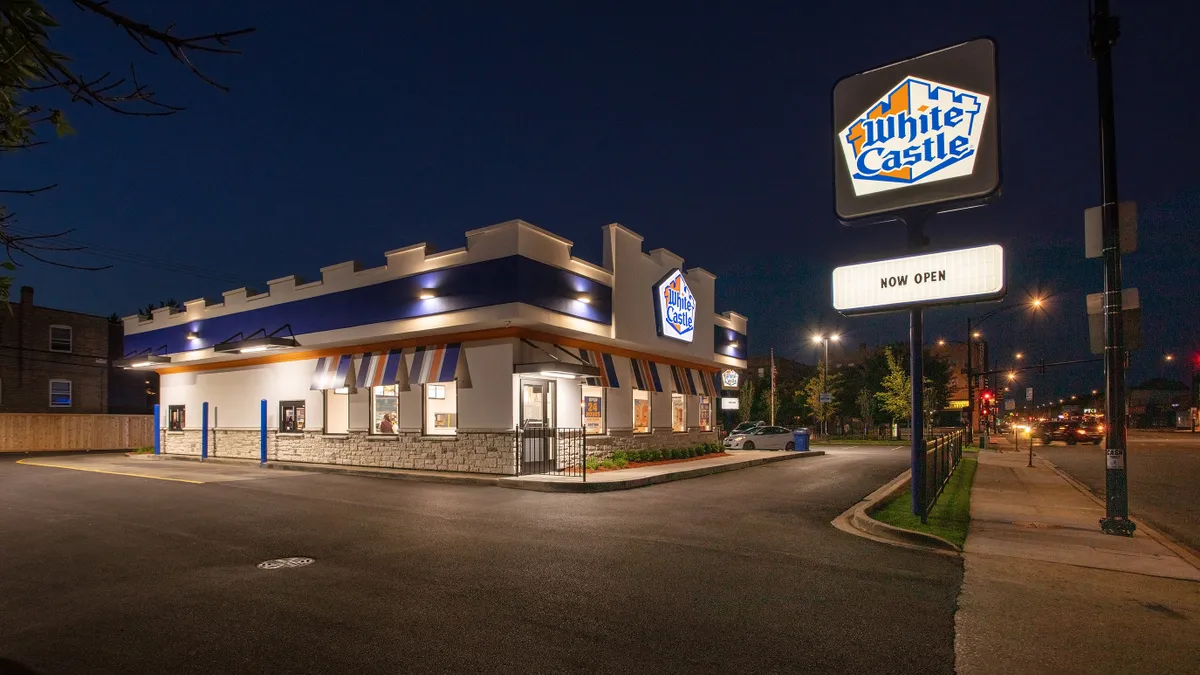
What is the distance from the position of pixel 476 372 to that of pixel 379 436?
4692mm

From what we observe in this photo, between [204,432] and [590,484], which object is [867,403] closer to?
[590,484]

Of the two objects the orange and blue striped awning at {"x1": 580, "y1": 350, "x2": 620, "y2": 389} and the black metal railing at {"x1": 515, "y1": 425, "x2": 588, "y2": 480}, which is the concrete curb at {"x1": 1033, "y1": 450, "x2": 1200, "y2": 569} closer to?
the black metal railing at {"x1": 515, "y1": 425, "x2": 588, "y2": 480}

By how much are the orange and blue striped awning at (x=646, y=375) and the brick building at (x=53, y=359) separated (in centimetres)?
3758

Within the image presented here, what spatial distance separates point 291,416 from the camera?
981 inches

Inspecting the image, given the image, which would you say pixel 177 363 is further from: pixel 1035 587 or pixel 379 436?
pixel 1035 587

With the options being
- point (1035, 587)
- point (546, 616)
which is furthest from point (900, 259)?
point (546, 616)

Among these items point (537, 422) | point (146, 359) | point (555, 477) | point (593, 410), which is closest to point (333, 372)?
point (537, 422)

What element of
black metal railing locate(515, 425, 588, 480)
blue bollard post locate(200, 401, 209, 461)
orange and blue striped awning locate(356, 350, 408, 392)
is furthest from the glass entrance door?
blue bollard post locate(200, 401, 209, 461)

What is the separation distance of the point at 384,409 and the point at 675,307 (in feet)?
37.2

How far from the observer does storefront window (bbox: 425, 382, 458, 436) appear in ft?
68.4

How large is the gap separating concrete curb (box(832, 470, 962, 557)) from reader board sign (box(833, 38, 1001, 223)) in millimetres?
5528

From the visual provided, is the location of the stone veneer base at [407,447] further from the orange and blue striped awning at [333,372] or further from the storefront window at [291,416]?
the orange and blue striped awning at [333,372]

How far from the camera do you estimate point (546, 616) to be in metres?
6.18

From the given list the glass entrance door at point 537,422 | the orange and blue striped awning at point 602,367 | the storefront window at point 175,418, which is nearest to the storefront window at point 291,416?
the storefront window at point 175,418
